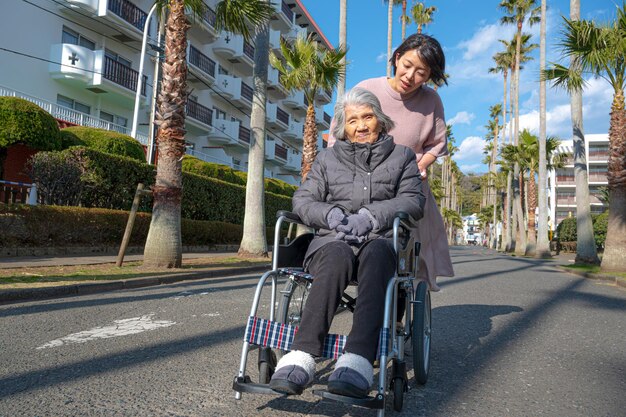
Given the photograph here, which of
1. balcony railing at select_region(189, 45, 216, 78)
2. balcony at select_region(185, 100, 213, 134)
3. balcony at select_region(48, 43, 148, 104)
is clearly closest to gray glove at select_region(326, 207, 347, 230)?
balcony at select_region(48, 43, 148, 104)

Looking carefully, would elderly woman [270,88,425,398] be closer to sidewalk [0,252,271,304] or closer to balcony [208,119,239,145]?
sidewalk [0,252,271,304]

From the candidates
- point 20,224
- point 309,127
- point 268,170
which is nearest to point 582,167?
point 309,127

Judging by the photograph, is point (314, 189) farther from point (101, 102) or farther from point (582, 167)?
point (101, 102)

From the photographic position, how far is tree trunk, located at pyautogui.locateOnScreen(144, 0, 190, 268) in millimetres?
9688

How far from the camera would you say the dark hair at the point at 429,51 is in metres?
3.41

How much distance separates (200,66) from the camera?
1180 inches

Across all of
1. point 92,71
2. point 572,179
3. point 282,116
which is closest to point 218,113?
point 282,116

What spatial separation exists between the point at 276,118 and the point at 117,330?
36943 mm

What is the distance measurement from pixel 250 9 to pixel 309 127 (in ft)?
18.8

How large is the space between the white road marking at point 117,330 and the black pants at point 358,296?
2.40m

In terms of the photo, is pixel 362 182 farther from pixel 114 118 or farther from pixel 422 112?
pixel 114 118

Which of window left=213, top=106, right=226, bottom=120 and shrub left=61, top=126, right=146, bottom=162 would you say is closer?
shrub left=61, top=126, right=146, bottom=162

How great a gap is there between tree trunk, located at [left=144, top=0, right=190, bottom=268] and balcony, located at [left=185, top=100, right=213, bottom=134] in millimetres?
18389

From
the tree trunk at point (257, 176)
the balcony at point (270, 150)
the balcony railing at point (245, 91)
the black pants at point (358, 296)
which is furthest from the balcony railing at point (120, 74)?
→ the black pants at point (358, 296)
